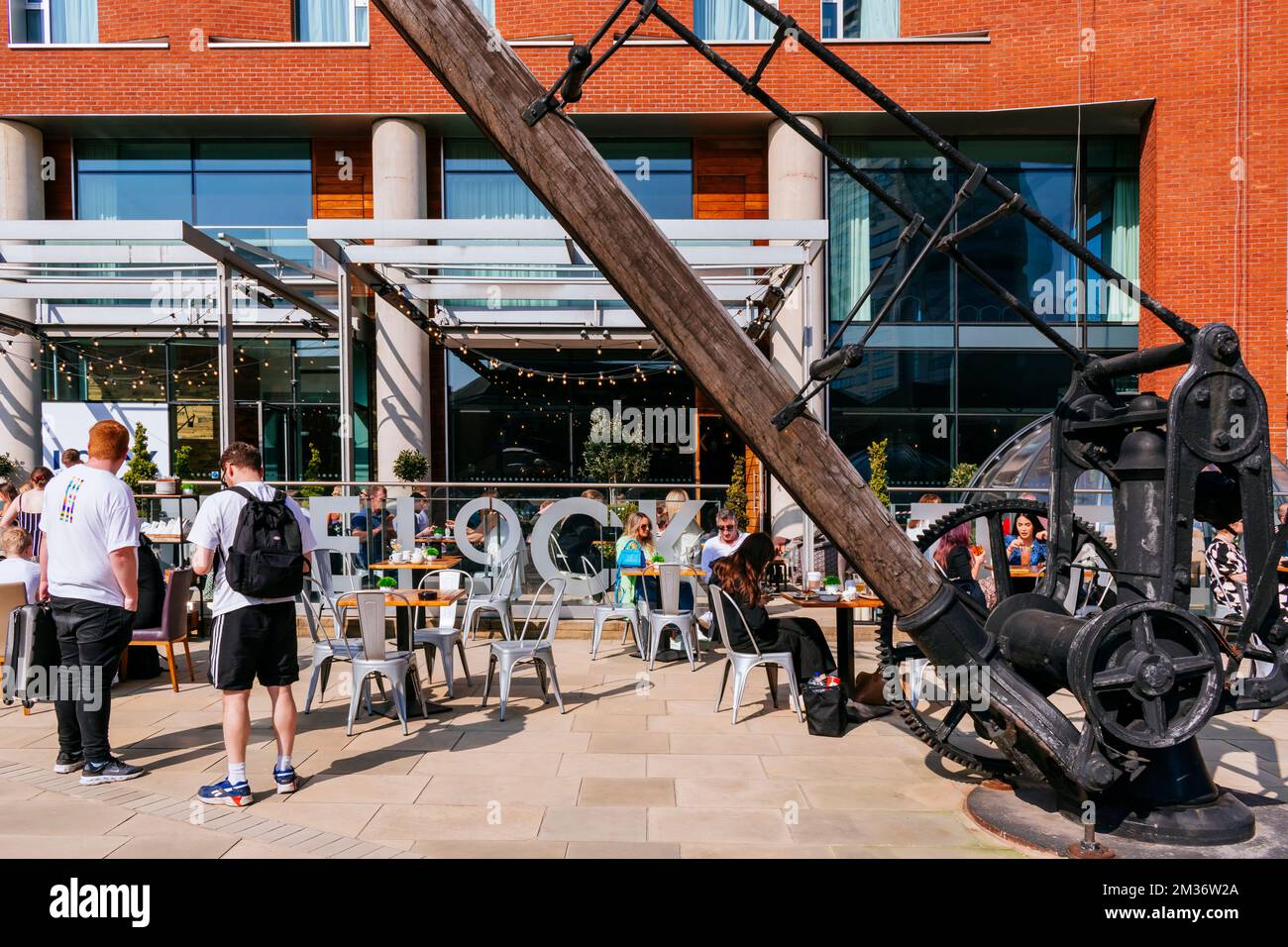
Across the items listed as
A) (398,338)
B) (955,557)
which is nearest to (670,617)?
(955,557)

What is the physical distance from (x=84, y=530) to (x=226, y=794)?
1.72 m

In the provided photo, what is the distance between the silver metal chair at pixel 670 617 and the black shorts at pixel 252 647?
4.31m

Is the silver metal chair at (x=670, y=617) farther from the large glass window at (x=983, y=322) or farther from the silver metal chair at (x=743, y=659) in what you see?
the large glass window at (x=983, y=322)

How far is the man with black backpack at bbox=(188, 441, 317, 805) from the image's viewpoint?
4.76 m

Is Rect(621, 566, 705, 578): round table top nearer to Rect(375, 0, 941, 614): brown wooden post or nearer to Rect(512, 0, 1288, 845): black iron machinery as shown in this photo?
Rect(512, 0, 1288, 845): black iron machinery

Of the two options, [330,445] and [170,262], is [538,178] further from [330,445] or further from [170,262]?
[330,445]

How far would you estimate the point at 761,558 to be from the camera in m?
6.94

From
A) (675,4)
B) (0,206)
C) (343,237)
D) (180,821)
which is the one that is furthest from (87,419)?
(180,821)

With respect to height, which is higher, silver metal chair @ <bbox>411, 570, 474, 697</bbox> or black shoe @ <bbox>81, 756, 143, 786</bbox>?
silver metal chair @ <bbox>411, 570, 474, 697</bbox>

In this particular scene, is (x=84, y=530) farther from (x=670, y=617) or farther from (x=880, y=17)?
(x=880, y=17)

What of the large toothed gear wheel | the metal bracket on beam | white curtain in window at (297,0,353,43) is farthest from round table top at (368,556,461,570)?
white curtain in window at (297,0,353,43)

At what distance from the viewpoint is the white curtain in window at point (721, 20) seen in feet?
56.6

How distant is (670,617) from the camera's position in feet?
28.7

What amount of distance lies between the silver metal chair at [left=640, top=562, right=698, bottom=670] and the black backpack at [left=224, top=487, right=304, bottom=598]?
4373mm
